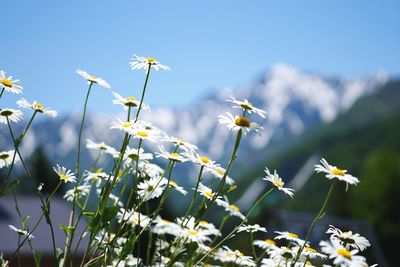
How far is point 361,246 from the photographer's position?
2.37 m

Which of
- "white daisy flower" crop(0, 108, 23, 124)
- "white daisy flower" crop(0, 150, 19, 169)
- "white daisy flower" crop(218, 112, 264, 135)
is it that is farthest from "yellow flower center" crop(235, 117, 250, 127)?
"white daisy flower" crop(0, 150, 19, 169)

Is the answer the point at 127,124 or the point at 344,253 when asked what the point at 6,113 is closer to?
the point at 127,124

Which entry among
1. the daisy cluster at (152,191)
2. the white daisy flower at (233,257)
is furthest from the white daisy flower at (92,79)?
the white daisy flower at (233,257)

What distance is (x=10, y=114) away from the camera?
2555 mm

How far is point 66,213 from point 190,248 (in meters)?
31.9

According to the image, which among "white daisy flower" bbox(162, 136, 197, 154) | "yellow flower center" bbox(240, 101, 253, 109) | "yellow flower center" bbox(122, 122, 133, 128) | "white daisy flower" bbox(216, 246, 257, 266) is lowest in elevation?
"white daisy flower" bbox(216, 246, 257, 266)

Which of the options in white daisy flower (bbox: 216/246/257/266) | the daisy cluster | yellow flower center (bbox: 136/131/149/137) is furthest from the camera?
white daisy flower (bbox: 216/246/257/266)

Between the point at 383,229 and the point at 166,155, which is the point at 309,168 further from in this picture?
the point at 166,155

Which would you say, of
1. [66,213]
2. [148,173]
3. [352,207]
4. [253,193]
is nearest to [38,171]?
[66,213]

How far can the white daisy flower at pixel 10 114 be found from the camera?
2516 millimetres

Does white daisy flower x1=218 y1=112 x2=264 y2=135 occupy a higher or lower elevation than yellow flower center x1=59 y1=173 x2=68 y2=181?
higher

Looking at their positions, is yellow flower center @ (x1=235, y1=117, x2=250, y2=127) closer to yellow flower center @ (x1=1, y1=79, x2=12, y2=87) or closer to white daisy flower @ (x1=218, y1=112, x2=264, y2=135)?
white daisy flower @ (x1=218, y1=112, x2=264, y2=135)

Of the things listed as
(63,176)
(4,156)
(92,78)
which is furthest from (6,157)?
(92,78)

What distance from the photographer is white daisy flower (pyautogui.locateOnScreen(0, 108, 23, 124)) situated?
99.1 inches
